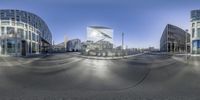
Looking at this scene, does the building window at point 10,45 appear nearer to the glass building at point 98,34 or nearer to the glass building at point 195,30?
the glass building at point 98,34

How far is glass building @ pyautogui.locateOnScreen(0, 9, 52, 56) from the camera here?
3.84m

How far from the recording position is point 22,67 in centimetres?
653

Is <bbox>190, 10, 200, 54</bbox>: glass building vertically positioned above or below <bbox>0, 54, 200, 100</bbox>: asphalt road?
above

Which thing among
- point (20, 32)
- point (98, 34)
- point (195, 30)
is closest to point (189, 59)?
point (195, 30)

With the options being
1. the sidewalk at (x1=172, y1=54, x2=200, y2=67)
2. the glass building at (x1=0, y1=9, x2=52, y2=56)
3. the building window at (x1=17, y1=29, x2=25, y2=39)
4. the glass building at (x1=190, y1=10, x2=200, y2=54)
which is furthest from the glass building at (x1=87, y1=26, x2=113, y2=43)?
the sidewalk at (x1=172, y1=54, x2=200, y2=67)

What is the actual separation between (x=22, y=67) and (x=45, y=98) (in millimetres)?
3798

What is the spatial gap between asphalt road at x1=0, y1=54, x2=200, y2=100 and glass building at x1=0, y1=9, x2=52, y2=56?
95 centimetres

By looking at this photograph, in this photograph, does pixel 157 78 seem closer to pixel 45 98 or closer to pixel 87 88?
pixel 87 88

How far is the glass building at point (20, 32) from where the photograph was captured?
3842 millimetres

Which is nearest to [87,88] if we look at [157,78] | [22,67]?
[157,78]

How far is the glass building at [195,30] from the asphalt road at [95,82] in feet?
5.16

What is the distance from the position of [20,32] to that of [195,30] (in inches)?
256

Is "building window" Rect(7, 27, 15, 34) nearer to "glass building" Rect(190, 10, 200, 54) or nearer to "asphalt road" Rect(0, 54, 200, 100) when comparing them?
"asphalt road" Rect(0, 54, 200, 100)

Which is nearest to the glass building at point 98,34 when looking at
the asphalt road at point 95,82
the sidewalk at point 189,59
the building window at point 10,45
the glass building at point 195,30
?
the asphalt road at point 95,82
